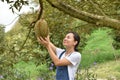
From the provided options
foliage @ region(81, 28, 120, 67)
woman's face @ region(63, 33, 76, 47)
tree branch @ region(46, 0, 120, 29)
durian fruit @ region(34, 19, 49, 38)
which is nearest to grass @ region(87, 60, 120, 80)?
foliage @ region(81, 28, 120, 67)

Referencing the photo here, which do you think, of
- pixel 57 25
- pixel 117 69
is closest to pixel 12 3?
pixel 57 25

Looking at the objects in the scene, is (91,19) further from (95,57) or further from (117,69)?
(95,57)

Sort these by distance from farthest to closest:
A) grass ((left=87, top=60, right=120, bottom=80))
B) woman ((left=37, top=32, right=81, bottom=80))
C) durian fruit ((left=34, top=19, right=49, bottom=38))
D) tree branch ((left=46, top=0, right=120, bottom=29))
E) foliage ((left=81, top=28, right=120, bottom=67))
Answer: foliage ((left=81, top=28, right=120, bottom=67))
grass ((left=87, top=60, right=120, bottom=80))
woman ((left=37, top=32, right=81, bottom=80))
durian fruit ((left=34, top=19, right=49, bottom=38))
tree branch ((left=46, top=0, right=120, bottom=29))

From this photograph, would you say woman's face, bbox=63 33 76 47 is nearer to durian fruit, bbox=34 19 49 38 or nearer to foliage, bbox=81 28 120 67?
durian fruit, bbox=34 19 49 38

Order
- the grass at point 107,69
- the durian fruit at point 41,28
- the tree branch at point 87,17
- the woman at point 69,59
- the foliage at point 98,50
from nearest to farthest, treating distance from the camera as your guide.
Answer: the tree branch at point 87,17 → the durian fruit at point 41,28 → the woman at point 69,59 → the grass at point 107,69 → the foliage at point 98,50

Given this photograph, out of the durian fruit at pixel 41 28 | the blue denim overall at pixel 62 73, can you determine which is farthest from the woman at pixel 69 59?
the durian fruit at pixel 41 28

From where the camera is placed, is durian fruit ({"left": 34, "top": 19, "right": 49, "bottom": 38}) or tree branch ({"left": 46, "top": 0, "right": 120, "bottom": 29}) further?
durian fruit ({"left": 34, "top": 19, "right": 49, "bottom": 38})

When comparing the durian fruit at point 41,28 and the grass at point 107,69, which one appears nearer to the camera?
the durian fruit at point 41,28

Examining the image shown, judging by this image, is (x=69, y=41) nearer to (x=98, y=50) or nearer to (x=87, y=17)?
(x=87, y=17)

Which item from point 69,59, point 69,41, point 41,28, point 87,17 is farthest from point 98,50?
point 87,17

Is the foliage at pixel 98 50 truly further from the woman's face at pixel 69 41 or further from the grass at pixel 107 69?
the woman's face at pixel 69 41

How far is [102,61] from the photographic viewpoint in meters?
17.6

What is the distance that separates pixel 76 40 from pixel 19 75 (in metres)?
4.34

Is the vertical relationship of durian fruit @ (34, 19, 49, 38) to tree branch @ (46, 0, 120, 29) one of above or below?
below
